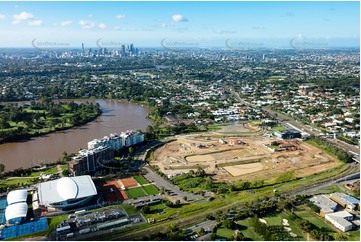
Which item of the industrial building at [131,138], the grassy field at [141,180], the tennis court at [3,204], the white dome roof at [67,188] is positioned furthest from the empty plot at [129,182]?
the tennis court at [3,204]

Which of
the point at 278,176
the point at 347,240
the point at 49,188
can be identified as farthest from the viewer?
the point at 278,176

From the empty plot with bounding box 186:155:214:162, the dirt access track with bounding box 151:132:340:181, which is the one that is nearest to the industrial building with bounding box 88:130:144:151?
the dirt access track with bounding box 151:132:340:181

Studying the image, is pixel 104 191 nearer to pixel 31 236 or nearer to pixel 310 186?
pixel 31 236

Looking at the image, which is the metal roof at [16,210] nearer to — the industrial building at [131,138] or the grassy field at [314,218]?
the industrial building at [131,138]

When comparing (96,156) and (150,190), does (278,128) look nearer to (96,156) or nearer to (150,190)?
(150,190)

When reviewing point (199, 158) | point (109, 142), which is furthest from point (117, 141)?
point (199, 158)

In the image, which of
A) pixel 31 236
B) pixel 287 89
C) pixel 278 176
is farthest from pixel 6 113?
pixel 287 89

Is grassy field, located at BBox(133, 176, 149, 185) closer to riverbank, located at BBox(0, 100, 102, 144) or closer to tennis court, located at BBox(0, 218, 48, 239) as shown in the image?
tennis court, located at BBox(0, 218, 48, 239)
